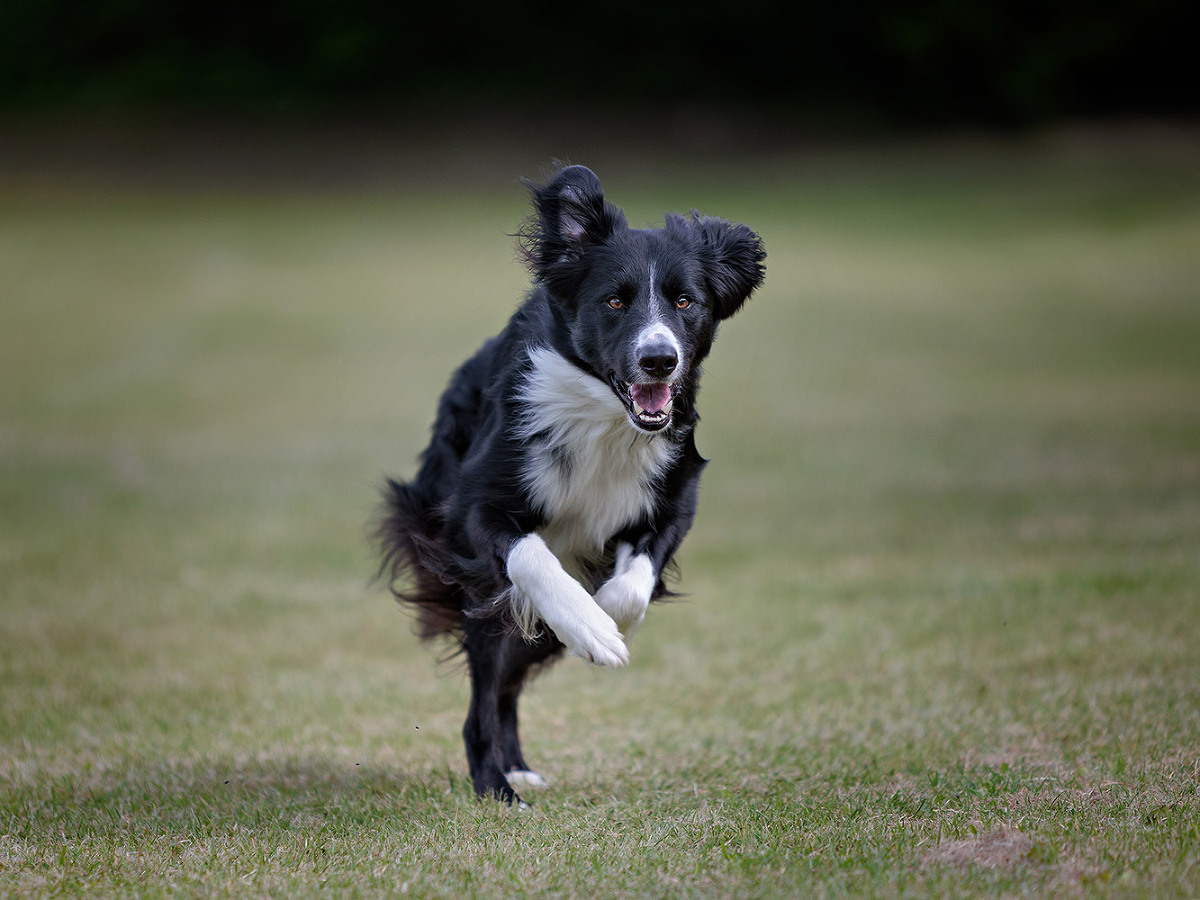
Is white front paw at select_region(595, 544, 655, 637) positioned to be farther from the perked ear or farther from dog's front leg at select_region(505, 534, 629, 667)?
the perked ear

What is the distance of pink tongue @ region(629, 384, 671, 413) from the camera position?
15.7 feet

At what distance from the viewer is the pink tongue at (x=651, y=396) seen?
4789mm

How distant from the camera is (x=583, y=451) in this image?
510 cm

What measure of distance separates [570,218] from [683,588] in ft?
17.7

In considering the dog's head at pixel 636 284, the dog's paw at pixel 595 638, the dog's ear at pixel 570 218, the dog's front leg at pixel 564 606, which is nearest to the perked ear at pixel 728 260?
the dog's head at pixel 636 284

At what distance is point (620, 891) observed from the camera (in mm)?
4082

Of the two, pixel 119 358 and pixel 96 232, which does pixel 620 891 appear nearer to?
pixel 119 358

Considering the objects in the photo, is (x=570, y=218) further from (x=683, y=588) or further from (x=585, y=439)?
(x=683, y=588)

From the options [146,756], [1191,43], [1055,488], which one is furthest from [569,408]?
[1191,43]

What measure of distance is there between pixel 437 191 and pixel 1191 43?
1788 cm

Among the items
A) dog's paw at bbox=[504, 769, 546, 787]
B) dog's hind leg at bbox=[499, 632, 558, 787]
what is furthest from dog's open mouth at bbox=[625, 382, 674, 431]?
dog's paw at bbox=[504, 769, 546, 787]

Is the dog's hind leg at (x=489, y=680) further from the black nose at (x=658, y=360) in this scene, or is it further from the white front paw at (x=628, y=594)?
the black nose at (x=658, y=360)

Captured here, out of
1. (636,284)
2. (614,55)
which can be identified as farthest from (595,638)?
(614,55)

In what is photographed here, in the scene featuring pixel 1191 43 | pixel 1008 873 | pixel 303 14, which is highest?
pixel 1191 43
